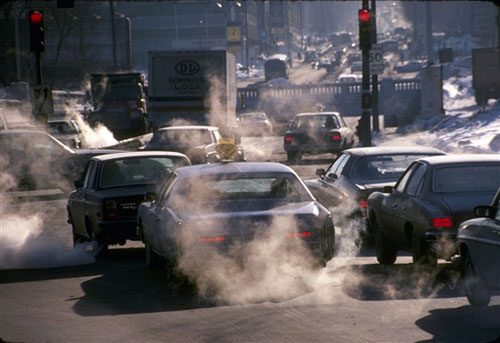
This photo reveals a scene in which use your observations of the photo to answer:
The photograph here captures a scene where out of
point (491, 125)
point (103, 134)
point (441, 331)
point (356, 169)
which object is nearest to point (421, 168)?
point (356, 169)

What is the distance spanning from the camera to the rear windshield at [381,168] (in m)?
15.2

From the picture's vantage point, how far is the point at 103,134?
43031 mm

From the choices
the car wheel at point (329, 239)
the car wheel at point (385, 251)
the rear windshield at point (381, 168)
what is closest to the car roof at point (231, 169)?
the car wheel at point (329, 239)

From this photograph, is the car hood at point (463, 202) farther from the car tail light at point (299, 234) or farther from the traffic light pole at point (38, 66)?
the traffic light pole at point (38, 66)

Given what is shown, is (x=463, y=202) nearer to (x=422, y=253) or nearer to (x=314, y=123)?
(x=422, y=253)

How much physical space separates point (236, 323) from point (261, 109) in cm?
6729

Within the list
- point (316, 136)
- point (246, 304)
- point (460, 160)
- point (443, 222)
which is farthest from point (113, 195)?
point (316, 136)

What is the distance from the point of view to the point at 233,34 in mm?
146750

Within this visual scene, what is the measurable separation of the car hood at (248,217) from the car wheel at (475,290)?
6.06ft

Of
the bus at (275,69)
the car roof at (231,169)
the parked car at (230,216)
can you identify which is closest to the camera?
the parked car at (230,216)

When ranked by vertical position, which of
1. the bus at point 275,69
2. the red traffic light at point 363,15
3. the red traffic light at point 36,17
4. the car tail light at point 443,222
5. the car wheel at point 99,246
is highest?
the bus at point 275,69

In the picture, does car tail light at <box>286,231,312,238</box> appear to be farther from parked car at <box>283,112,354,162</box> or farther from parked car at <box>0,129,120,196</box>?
parked car at <box>283,112,354,162</box>

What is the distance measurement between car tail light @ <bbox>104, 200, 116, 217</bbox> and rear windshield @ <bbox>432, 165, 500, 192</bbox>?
4.64 m

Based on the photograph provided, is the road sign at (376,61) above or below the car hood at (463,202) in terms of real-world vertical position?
above
